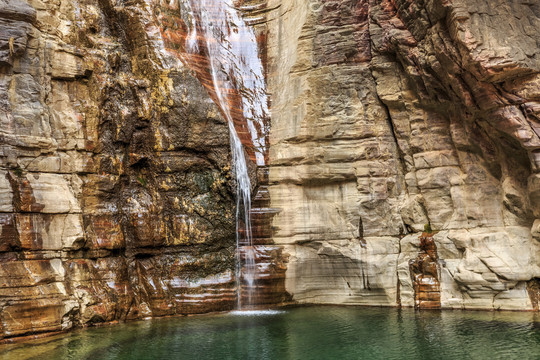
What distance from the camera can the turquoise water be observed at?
9.34 m

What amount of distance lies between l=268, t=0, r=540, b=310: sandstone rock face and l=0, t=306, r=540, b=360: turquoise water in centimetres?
157

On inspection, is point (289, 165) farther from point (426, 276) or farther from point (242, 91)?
point (426, 276)

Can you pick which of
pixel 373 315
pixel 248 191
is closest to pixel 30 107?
pixel 248 191

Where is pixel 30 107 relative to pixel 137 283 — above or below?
above

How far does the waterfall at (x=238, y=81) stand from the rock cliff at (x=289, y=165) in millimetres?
394

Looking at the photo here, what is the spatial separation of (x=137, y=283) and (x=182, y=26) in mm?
8670

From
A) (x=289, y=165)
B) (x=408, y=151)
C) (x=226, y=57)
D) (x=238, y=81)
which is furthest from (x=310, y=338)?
(x=226, y=57)

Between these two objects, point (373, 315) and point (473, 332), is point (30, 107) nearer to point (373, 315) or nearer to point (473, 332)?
point (373, 315)

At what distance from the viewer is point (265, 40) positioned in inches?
730

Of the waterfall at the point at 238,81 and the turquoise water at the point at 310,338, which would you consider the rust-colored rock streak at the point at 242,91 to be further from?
the turquoise water at the point at 310,338

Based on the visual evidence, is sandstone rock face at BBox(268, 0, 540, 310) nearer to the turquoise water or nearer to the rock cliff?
the rock cliff

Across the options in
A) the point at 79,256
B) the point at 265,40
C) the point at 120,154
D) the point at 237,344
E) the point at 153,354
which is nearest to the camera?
the point at 153,354

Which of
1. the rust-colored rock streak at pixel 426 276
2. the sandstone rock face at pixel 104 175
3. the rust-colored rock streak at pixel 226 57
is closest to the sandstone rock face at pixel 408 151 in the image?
the rust-colored rock streak at pixel 426 276

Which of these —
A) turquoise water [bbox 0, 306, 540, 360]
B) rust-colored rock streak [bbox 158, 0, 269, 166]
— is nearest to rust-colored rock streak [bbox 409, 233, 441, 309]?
turquoise water [bbox 0, 306, 540, 360]
